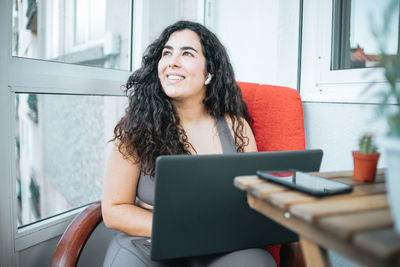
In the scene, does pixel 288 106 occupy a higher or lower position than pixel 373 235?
higher

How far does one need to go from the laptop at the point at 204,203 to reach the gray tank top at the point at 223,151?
0.45 metres

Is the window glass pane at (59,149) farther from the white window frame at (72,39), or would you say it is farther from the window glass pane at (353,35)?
the window glass pane at (353,35)

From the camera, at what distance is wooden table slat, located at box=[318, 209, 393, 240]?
0.43m

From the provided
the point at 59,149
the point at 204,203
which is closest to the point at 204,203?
the point at 204,203

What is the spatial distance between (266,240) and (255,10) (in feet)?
4.34

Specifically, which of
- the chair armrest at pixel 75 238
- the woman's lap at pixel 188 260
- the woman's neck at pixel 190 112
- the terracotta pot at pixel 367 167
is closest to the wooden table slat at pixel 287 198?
the terracotta pot at pixel 367 167

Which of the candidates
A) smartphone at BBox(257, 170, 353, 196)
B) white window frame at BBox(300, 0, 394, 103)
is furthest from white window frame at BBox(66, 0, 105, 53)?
smartphone at BBox(257, 170, 353, 196)

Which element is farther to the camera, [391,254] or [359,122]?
[359,122]

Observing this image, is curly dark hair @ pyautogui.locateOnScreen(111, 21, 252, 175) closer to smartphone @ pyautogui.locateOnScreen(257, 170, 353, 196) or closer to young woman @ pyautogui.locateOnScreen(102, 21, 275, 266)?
young woman @ pyautogui.locateOnScreen(102, 21, 275, 266)

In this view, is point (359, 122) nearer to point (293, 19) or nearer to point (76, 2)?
point (293, 19)

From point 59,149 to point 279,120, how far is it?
107 centimetres

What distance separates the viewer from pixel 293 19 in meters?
1.50

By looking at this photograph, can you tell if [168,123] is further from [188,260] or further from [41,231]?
[41,231]

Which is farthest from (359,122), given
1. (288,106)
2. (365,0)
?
(365,0)
